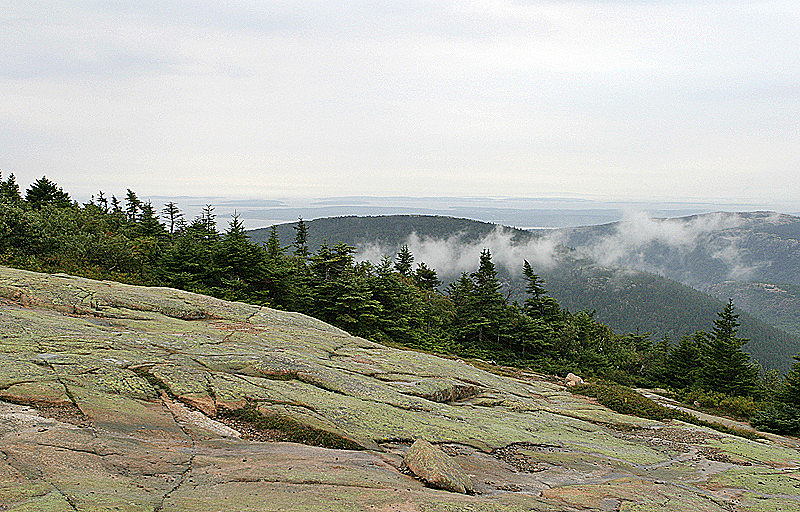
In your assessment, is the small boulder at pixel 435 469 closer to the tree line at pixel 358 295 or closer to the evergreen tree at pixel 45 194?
the tree line at pixel 358 295

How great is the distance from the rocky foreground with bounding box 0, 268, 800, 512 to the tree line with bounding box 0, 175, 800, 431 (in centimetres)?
1513

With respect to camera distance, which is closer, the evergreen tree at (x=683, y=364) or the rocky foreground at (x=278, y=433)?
the rocky foreground at (x=278, y=433)

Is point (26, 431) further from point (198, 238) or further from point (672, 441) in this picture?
point (198, 238)

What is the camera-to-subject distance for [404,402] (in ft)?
38.6

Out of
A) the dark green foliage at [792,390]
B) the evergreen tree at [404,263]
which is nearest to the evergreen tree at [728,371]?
the dark green foliage at [792,390]

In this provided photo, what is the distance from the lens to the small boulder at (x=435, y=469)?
23.3 feet


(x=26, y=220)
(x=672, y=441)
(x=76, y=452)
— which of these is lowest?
(x=672, y=441)

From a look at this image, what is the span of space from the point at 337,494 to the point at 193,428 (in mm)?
3647

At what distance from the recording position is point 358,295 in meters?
33.4

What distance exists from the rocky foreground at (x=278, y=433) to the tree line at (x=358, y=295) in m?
15.1

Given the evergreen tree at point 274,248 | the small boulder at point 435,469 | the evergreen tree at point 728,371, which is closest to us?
the small boulder at point 435,469

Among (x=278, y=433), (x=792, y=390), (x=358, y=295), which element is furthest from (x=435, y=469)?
(x=792, y=390)

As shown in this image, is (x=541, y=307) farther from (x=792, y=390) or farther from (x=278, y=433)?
(x=278, y=433)

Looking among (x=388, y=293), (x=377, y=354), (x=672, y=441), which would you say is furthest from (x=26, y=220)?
(x=672, y=441)
